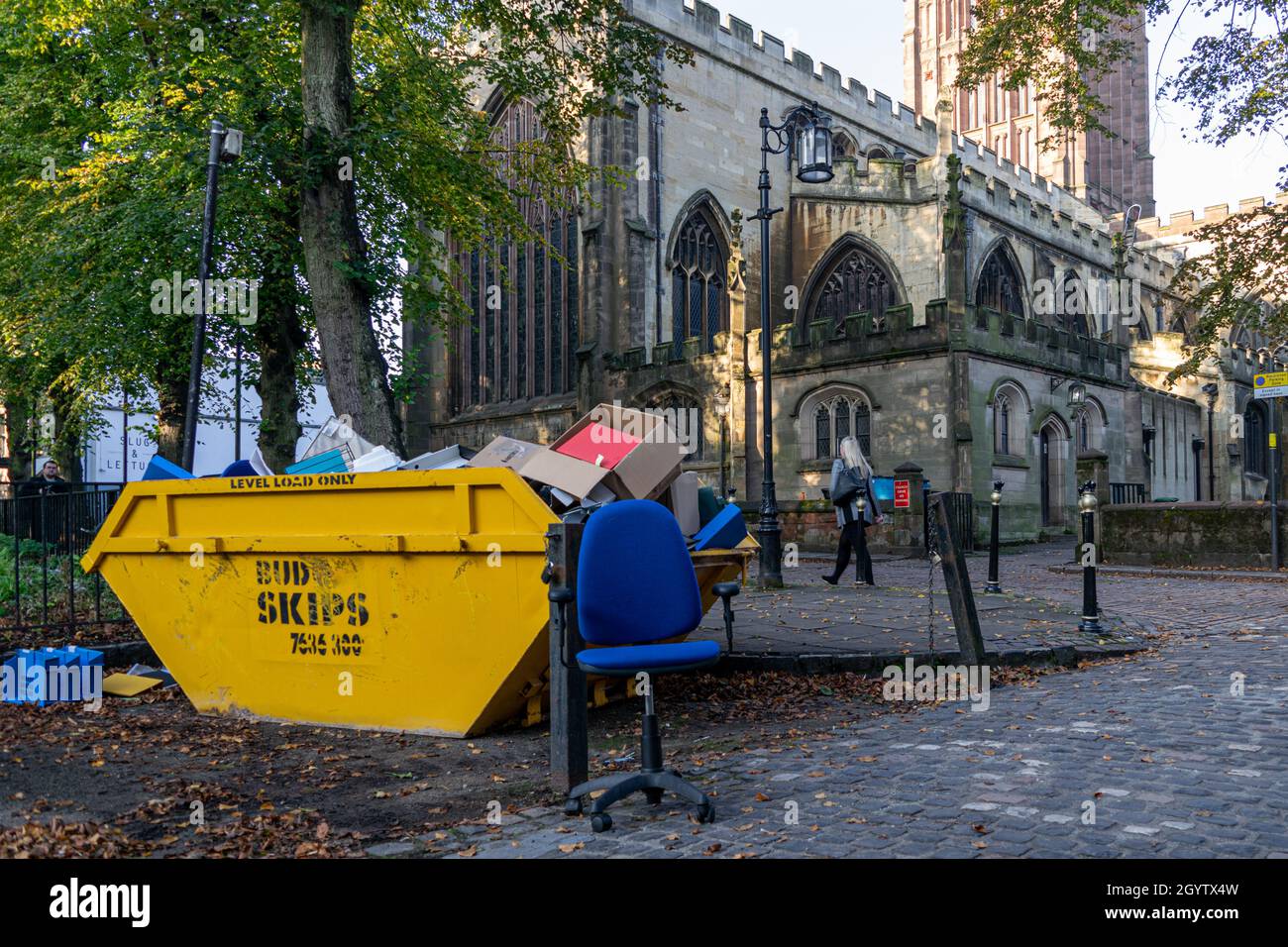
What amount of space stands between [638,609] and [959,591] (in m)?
4.24

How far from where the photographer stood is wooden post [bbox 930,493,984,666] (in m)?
8.04

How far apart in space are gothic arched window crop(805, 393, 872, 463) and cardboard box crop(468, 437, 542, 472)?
20.6 metres

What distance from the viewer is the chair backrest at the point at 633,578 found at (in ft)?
14.9

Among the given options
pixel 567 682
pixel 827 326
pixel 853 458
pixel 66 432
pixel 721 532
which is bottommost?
pixel 567 682

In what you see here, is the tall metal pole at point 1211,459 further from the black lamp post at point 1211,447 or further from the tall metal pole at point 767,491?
the tall metal pole at point 767,491

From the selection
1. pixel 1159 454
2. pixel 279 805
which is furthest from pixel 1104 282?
pixel 279 805

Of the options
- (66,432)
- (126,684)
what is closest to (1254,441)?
(66,432)

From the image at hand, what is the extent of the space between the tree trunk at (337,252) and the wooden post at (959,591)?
630 centimetres

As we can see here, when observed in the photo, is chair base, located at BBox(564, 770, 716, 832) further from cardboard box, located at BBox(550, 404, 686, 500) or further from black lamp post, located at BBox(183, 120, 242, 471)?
black lamp post, located at BBox(183, 120, 242, 471)

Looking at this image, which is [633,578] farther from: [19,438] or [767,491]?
[19,438]

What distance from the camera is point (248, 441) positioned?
46812mm

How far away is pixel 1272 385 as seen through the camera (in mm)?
16078

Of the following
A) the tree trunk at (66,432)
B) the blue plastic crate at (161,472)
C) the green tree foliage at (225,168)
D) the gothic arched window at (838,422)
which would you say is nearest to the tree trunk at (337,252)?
the green tree foliage at (225,168)
